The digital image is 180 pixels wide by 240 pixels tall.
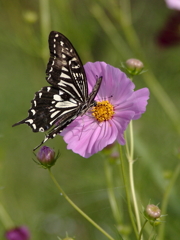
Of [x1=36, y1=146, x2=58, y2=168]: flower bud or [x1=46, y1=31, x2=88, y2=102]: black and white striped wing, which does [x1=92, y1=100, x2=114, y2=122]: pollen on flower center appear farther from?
[x1=36, y1=146, x2=58, y2=168]: flower bud

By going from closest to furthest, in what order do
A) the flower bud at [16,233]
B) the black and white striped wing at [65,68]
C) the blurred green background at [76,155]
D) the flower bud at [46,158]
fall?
the flower bud at [46,158], the black and white striped wing at [65,68], the flower bud at [16,233], the blurred green background at [76,155]

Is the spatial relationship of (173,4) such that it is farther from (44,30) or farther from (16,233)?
(16,233)

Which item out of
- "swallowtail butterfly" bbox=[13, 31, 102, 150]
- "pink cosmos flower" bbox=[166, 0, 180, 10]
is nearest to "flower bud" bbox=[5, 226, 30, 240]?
"swallowtail butterfly" bbox=[13, 31, 102, 150]


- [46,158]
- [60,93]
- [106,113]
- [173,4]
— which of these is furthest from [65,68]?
[173,4]

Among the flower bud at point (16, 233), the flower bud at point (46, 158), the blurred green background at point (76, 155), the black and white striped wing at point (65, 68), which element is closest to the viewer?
the flower bud at point (46, 158)

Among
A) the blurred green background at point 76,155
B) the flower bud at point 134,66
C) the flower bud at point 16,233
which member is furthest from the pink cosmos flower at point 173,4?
the flower bud at point 16,233

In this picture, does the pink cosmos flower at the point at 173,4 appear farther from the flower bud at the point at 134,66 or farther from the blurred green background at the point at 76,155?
the flower bud at the point at 134,66

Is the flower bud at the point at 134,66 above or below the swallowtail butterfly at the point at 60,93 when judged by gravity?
below
